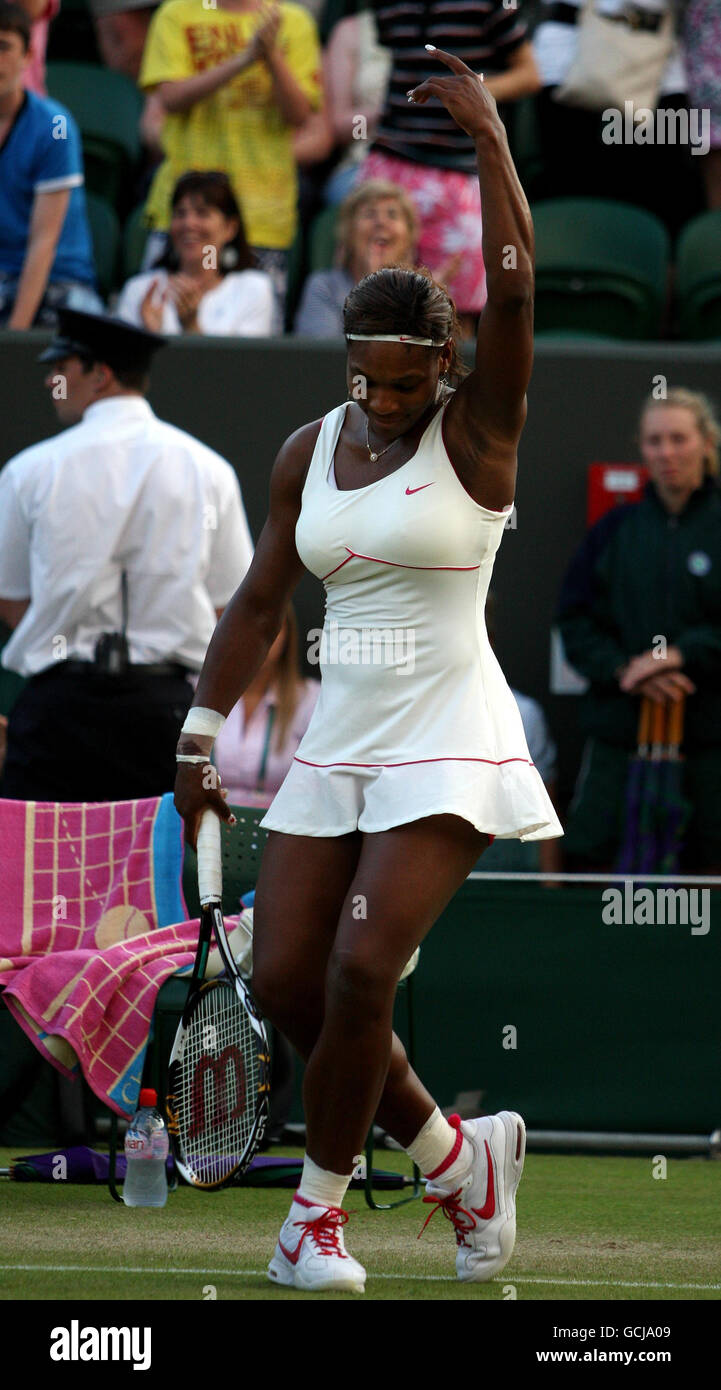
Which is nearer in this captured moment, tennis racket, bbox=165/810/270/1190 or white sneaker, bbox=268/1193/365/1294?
white sneaker, bbox=268/1193/365/1294

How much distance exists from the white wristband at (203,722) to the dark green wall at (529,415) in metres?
3.71

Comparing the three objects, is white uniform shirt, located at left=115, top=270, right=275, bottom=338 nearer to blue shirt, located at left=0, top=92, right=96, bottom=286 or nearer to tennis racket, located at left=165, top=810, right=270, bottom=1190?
blue shirt, located at left=0, top=92, right=96, bottom=286

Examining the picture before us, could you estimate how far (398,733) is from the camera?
342cm

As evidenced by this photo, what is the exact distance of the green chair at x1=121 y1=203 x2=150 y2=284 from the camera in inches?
330

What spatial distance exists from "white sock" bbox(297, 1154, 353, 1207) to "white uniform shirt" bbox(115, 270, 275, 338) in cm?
475

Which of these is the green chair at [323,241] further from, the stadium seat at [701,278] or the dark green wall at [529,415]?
the stadium seat at [701,278]

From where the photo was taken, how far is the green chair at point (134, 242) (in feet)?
27.5

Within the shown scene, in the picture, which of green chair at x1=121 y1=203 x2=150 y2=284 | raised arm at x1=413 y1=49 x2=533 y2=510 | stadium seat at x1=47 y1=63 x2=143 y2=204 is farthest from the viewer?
stadium seat at x1=47 y1=63 x2=143 y2=204

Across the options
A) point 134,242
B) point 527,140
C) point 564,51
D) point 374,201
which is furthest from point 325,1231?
point 527,140

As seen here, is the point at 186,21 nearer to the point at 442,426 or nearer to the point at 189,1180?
the point at 442,426

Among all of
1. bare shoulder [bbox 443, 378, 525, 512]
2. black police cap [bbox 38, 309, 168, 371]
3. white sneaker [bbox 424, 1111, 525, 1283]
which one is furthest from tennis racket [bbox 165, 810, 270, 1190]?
black police cap [bbox 38, 309, 168, 371]

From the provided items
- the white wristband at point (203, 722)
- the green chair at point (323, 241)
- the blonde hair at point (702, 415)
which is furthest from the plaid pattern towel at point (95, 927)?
the green chair at point (323, 241)

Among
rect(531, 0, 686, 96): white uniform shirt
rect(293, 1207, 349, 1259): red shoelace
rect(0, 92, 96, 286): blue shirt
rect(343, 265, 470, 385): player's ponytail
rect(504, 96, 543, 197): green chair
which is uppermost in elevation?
rect(531, 0, 686, 96): white uniform shirt
